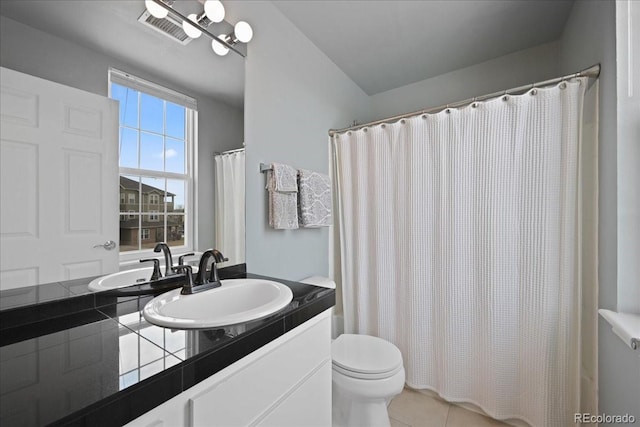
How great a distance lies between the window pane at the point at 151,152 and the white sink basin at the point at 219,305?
1.68ft

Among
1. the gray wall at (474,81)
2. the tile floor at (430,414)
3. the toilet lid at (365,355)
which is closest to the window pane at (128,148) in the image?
the toilet lid at (365,355)

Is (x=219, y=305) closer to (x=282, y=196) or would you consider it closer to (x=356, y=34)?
(x=282, y=196)

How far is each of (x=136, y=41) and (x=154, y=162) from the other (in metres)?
0.48

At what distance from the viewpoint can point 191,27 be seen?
121cm

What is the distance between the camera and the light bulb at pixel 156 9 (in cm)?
107

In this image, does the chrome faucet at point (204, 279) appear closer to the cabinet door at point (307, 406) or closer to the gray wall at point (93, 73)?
the gray wall at point (93, 73)

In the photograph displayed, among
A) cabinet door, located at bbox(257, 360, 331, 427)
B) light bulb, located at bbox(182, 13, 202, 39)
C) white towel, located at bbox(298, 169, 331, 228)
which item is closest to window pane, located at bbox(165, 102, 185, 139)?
light bulb, located at bbox(182, 13, 202, 39)

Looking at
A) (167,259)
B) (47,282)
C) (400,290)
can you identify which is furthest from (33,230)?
(400,290)

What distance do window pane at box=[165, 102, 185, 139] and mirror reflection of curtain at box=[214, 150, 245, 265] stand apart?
0.20m

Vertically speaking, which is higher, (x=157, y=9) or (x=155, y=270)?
(x=157, y=9)

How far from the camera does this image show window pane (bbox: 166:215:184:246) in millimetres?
1129

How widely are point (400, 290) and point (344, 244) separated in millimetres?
524

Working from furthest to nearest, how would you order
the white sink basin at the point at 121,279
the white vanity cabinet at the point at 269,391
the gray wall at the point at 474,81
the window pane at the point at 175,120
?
1. the gray wall at the point at 474,81
2. the window pane at the point at 175,120
3. the white sink basin at the point at 121,279
4. the white vanity cabinet at the point at 269,391

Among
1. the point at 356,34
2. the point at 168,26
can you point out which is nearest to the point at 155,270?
the point at 168,26
